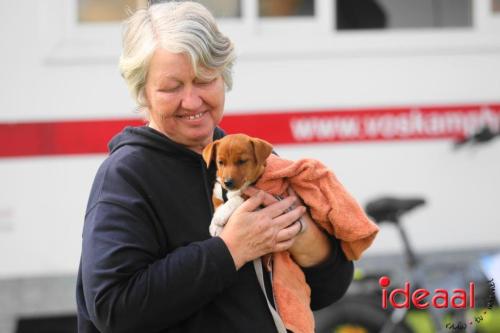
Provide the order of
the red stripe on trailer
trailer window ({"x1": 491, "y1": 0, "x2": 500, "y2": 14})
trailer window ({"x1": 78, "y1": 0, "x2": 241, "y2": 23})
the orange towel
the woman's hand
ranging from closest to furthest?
the woman's hand
the orange towel
the red stripe on trailer
trailer window ({"x1": 78, "y1": 0, "x2": 241, "y2": 23})
trailer window ({"x1": 491, "y1": 0, "x2": 500, "y2": 14})


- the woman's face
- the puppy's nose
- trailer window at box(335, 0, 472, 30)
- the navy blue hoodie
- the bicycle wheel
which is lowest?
the bicycle wheel

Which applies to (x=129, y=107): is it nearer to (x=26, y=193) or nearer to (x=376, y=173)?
(x=26, y=193)

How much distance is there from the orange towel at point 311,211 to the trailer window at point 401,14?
2.37 metres

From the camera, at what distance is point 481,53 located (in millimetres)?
4125

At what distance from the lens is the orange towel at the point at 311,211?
5.87 ft

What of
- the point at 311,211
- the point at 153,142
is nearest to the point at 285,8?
the point at 311,211

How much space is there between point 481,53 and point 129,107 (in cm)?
186

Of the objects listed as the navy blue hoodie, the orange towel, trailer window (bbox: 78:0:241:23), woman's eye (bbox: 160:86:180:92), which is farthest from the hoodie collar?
trailer window (bbox: 78:0:241:23)

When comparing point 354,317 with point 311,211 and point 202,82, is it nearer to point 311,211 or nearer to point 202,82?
point 311,211

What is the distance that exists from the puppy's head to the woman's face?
0.06m

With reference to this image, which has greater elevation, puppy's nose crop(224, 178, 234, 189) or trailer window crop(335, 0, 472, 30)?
trailer window crop(335, 0, 472, 30)

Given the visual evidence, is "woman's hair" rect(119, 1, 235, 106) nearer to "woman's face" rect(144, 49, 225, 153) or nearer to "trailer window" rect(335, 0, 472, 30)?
"woman's face" rect(144, 49, 225, 153)

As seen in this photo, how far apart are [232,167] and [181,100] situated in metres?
0.19

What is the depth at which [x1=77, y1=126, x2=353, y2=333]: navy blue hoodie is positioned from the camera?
157 centimetres
